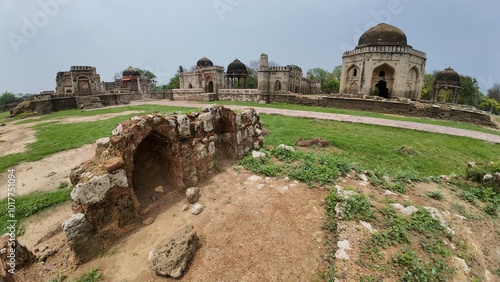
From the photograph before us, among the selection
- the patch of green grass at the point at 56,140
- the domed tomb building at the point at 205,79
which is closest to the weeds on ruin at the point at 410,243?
the patch of green grass at the point at 56,140

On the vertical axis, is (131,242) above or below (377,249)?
below

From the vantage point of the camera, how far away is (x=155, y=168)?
244 inches

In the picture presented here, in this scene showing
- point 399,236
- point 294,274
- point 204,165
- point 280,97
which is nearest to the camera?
point 294,274

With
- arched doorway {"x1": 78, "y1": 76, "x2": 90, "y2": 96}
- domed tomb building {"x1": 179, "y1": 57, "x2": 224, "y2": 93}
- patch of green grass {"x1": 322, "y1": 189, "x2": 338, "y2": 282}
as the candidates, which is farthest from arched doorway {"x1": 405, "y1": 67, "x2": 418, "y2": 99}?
arched doorway {"x1": 78, "y1": 76, "x2": 90, "y2": 96}

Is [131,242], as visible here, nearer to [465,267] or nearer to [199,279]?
[199,279]

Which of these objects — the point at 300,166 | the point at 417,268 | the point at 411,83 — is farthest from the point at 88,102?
the point at 411,83

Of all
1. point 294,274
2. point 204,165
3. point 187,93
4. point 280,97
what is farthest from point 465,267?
point 187,93

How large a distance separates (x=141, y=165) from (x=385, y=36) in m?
30.5

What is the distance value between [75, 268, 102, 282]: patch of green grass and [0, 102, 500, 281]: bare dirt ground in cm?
10

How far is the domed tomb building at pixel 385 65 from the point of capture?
24734mm

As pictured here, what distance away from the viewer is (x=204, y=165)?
6.46m

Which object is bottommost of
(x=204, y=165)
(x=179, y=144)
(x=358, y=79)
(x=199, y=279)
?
(x=199, y=279)

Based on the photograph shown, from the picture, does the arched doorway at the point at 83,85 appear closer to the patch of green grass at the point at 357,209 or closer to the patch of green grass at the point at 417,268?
the patch of green grass at the point at 357,209

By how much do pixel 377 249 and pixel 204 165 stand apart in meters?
4.50
